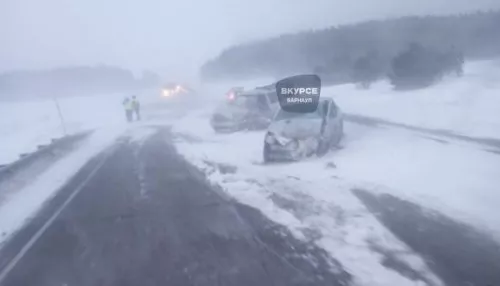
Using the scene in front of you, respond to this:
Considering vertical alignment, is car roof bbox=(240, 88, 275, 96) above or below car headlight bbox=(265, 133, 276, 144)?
above

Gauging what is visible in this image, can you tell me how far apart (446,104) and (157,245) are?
16.8m

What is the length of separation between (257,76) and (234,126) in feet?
71.4

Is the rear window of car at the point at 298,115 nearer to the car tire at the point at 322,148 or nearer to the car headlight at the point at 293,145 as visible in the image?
the car tire at the point at 322,148

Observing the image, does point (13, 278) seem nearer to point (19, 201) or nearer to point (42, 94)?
point (19, 201)

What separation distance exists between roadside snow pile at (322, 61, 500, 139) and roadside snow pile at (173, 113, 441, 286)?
6.59 m

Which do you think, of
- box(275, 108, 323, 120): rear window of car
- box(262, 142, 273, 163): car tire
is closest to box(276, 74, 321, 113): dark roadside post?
box(275, 108, 323, 120): rear window of car

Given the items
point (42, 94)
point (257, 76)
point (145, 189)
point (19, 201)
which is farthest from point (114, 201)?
point (42, 94)

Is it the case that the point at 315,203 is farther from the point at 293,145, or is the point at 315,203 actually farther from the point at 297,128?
the point at 297,128

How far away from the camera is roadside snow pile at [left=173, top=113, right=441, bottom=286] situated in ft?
18.2

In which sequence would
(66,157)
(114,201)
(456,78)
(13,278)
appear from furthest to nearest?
(456,78)
(66,157)
(114,201)
(13,278)

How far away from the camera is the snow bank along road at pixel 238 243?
5309 millimetres

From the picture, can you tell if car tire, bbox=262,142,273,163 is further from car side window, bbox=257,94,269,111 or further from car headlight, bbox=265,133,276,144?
car side window, bbox=257,94,269,111

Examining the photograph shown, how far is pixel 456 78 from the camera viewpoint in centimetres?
2555

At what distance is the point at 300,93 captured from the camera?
1259 cm
